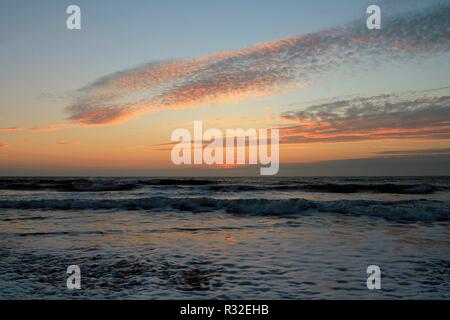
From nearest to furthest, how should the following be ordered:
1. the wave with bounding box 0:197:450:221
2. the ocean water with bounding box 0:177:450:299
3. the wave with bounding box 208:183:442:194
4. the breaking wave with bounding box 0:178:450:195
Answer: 1. the ocean water with bounding box 0:177:450:299
2. the wave with bounding box 0:197:450:221
3. the wave with bounding box 208:183:442:194
4. the breaking wave with bounding box 0:178:450:195

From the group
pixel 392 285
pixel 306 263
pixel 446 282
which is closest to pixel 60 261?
pixel 306 263

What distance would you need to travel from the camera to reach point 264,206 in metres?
21.3

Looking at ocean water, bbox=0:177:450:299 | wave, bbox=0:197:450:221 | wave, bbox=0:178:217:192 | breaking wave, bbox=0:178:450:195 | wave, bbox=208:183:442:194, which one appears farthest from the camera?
wave, bbox=0:178:217:192

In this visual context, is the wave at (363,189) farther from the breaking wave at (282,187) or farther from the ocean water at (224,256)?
the ocean water at (224,256)

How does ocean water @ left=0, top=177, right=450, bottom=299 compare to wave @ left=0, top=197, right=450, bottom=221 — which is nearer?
ocean water @ left=0, top=177, right=450, bottom=299

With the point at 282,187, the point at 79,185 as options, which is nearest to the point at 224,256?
the point at 282,187

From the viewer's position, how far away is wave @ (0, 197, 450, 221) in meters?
18.2

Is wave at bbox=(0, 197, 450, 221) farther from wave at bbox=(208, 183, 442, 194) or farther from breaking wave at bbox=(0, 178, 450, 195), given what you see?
breaking wave at bbox=(0, 178, 450, 195)

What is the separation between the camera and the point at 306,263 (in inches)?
320

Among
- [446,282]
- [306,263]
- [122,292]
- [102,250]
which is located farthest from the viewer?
[102,250]

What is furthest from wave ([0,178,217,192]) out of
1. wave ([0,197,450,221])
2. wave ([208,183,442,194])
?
wave ([0,197,450,221])

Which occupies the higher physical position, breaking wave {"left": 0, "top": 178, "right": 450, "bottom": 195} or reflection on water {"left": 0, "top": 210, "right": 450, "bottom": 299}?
reflection on water {"left": 0, "top": 210, "right": 450, "bottom": 299}
